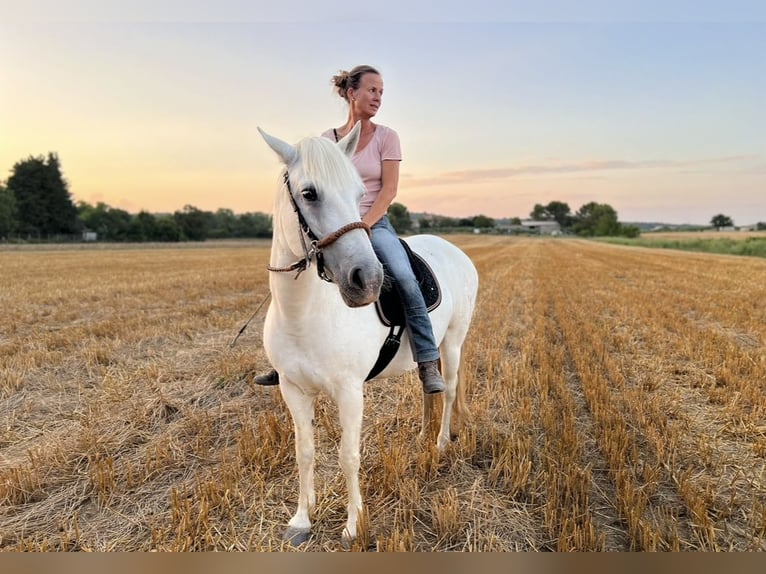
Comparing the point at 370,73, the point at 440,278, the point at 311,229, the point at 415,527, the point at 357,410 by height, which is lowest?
the point at 415,527

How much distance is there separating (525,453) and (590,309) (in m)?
8.51

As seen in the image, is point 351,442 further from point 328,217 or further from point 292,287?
point 328,217

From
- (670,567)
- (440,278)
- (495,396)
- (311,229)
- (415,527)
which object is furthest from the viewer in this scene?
(495,396)

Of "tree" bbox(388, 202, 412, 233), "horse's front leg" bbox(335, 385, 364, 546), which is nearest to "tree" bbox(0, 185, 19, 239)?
"tree" bbox(388, 202, 412, 233)

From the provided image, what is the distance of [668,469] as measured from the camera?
375 centimetres

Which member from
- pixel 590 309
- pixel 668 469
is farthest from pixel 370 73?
pixel 590 309

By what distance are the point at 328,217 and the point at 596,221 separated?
511ft

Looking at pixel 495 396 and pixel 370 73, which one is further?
pixel 495 396

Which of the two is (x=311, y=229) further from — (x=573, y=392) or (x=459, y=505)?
(x=573, y=392)

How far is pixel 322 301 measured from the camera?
112 inches

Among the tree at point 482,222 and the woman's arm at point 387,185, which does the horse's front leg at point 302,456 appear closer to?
the woman's arm at point 387,185

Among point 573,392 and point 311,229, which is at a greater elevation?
point 311,229

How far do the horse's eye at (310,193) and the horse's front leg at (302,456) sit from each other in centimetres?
131

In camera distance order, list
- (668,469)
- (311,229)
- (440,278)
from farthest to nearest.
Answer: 1. (440,278)
2. (668,469)
3. (311,229)
